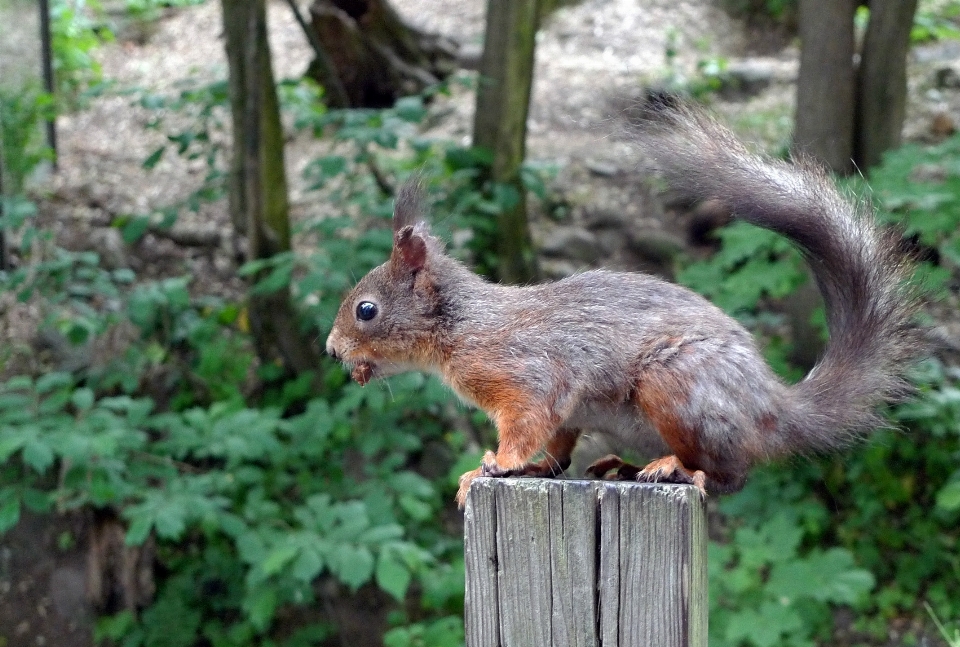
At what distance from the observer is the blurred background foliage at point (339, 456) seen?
11.6 feet

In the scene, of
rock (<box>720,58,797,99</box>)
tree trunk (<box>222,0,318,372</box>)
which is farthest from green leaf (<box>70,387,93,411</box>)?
rock (<box>720,58,797,99</box>)

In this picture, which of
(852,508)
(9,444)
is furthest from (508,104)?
(9,444)

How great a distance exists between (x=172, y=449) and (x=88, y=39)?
6.37 meters

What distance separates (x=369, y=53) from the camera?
7.73 m

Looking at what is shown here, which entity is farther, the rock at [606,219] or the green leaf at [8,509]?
the rock at [606,219]

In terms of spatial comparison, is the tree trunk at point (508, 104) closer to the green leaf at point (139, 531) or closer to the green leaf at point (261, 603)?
the green leaf at point (261, 603)

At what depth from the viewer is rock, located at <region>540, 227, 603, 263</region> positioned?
6410 mm

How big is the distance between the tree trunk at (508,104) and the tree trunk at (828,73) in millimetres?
1578

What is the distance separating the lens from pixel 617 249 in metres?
6.55

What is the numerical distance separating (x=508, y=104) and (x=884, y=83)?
2.14 m

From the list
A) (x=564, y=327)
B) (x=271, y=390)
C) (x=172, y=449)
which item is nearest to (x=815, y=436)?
(x=564, y=327)

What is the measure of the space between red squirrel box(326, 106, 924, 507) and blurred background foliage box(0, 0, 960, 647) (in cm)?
62

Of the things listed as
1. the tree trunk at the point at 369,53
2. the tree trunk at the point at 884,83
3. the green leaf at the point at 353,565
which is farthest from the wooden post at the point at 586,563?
the tree trunk at the point at 369,53

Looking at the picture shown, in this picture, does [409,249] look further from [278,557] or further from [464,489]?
[278,557]
